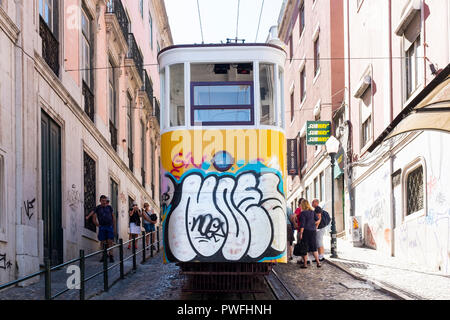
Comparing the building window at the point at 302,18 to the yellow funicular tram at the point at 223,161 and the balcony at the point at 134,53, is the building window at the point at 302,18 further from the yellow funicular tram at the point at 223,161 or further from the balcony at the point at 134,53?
the yellow funicular tram at the point at 223,161

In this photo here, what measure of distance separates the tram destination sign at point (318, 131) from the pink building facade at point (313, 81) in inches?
16.7

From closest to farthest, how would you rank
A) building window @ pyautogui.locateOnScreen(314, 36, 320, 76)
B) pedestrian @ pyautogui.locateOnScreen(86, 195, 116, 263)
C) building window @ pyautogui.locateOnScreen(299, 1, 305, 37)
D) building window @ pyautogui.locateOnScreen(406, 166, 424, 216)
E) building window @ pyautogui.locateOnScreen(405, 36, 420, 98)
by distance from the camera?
1. building window @ pyautogui.locateOnScreen(406, 166, 424, 216)
2. pedestrian @ pyautogui.locateOnScreen(86, 195, 116, 263)
3. building window @ pyautogui.locateOnScreen(405, 36, 420, 98)
4. building window @ pyautogui.locateOnScreen(314, 36, 320, 76)
5. building window @ pyautogui.locateOnScreen(299, 1, 305, 37)

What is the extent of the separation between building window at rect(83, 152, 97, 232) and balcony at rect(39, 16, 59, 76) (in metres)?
3.43

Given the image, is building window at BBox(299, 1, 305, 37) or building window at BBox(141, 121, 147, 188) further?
building window at BBox(299, 1, 305, 37)

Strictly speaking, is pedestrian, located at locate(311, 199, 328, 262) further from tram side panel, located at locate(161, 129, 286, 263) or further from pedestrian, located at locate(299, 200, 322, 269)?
tram side panel, located at locate(161, 129, 286, 263)

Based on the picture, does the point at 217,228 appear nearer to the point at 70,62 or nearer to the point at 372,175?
the point at 70,62

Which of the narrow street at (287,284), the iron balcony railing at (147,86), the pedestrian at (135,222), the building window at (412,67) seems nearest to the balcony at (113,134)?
the pedestrian at (135,222)

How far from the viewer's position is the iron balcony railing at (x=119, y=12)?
21.2m

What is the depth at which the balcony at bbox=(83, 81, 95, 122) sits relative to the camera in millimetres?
17373

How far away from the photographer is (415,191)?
48.9ft

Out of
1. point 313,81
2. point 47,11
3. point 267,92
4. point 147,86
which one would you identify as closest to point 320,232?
point 267,92

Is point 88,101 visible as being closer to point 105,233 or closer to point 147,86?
point 105,233

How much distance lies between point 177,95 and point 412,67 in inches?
293

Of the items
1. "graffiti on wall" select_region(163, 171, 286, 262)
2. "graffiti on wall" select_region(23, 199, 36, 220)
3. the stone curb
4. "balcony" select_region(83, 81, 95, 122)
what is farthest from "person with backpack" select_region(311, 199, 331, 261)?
"balcony" select_region(83, 81, 95, 122)
